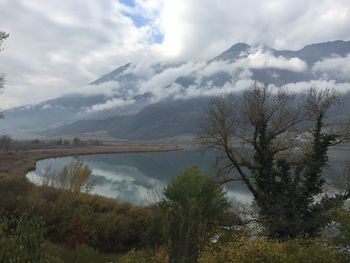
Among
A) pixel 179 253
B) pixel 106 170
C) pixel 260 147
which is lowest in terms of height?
pixel 106 170

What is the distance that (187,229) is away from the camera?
19.6 metres

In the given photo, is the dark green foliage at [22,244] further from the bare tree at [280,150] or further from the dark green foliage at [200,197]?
the bare tree at [280,150]

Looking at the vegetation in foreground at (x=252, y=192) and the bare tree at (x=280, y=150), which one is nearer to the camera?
the vegetation in foreground at (x=252, y=192)

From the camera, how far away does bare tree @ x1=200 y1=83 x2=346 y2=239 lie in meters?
31.8

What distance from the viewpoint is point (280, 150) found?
3553 cm

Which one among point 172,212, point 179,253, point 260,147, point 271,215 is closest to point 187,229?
point 179,253

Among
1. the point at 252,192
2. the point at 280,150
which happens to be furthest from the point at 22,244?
the point at 280,150

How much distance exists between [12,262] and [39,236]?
120 cm

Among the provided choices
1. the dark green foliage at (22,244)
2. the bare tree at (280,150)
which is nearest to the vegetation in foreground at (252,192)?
the bare tree at (280,150)

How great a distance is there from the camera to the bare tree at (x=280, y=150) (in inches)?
1254

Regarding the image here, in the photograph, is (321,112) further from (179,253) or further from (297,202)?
(179,253)

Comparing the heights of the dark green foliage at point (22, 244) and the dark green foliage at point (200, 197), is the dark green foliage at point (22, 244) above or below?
above

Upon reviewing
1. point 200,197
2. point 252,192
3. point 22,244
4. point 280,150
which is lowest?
point 252,192

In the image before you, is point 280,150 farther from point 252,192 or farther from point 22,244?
point 22,244
